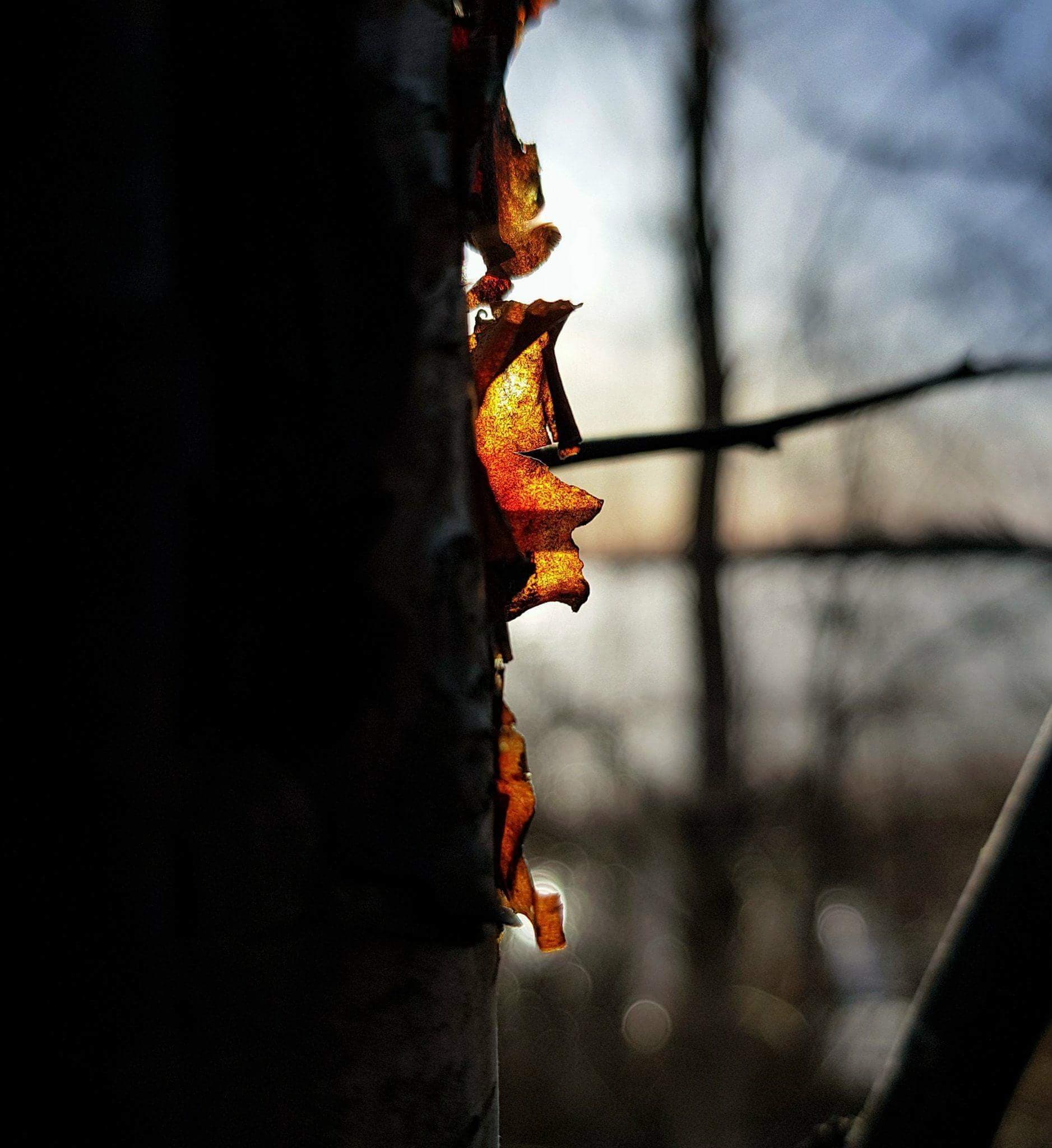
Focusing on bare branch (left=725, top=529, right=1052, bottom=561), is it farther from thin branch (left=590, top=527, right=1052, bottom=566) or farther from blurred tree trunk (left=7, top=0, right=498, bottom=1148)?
blurred tree trunk (left=7, top=0, right=498, bottom=1148)

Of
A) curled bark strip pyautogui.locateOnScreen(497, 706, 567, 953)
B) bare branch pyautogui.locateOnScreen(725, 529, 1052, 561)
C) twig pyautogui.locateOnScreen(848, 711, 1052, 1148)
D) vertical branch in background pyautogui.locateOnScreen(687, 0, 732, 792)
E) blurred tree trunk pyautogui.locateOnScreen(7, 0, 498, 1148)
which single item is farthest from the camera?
vertical branch in background pyautogui.locateOnScreen(687, 0, 732, 792)

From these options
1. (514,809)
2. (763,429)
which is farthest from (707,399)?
(514,809)

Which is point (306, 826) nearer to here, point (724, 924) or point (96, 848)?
point (96, 848)

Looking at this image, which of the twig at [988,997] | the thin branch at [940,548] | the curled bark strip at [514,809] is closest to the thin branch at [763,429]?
the curled bark strip at [514,809]

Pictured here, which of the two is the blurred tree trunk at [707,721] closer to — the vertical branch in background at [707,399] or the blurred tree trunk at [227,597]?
the vertical branch in background at [707,399]

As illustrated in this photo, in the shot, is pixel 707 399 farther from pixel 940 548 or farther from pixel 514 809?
pixel 514 809

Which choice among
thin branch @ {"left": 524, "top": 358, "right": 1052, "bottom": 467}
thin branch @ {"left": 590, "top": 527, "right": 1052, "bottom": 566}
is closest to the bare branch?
thin branch @ {"left": 590, "top": 527, "right": 1052, "bottom": 566}
